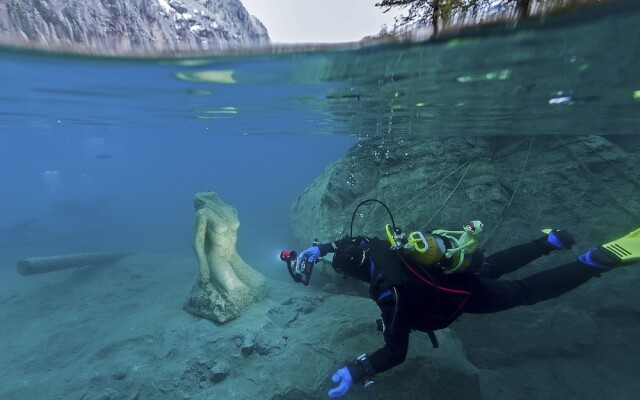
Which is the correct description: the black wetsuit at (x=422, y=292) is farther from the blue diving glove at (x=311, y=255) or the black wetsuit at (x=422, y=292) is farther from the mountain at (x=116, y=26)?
the mountain at (x=116, y=26)

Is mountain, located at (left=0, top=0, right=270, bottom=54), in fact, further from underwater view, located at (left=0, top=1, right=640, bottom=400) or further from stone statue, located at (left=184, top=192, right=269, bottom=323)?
stone statue, located at (left=184, top=192, right=269, bottom=323)

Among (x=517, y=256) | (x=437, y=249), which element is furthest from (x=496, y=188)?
(x=437, y=249)

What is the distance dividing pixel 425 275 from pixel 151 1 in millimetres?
9784

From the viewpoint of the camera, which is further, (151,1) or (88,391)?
(151,1)

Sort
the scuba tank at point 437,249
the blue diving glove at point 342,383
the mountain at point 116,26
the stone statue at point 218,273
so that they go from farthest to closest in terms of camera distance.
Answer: the stone statue at point 218,273 → the mountain at point 116,26 → the scuba tank at point 437,249 → the blue diving glove at point 342,383

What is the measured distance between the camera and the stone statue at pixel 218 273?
7.15 m

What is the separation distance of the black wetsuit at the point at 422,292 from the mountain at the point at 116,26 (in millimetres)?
5821

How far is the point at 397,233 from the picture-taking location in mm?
4281

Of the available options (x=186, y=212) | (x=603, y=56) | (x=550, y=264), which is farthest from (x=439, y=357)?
(x=186, y=212)

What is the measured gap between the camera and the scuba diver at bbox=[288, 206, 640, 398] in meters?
3.90

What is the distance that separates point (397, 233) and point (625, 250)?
3.47m

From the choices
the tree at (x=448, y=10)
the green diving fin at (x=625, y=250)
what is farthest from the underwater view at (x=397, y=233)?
the tree at (x=448, y=10)

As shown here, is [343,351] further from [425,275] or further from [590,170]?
[590,170]

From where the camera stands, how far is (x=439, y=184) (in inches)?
342
